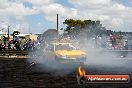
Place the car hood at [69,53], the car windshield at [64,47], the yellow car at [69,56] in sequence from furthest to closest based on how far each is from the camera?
the car windshield at [64,47]
the car hood at [69,53]
the yellow car at [69,56]

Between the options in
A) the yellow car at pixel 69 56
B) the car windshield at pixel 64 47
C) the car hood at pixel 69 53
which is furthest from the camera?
the car windshield at pixel 64 47

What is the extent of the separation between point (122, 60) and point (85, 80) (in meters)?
19.9

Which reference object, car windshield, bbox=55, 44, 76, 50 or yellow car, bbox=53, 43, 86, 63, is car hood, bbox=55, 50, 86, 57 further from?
car windshield, bbox=55, 44, 76, 50

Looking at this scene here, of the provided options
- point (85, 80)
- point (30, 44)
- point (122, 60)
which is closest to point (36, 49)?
point (30, 44)

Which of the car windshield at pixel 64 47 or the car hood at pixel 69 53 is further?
the car windshield at pixel 64 47

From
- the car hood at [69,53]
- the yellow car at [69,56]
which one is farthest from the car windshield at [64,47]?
the car hood at [69,53]

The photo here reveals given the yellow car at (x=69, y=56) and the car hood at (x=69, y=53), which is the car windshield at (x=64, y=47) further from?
the car hood at (x=69, y=53)

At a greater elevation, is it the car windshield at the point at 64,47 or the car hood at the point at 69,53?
the car windshield at the point at 64,47

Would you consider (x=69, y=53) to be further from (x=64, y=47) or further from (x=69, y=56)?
(x=64, y=47)

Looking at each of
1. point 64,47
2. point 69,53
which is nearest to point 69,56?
point 69,53

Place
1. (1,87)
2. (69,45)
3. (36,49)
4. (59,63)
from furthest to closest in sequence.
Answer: (36,49) → (69,45) → (59,63) → (1,87)

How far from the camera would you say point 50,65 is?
23219mm

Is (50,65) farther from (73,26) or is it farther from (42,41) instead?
(73,26)

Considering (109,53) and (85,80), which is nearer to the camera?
(85,80)
